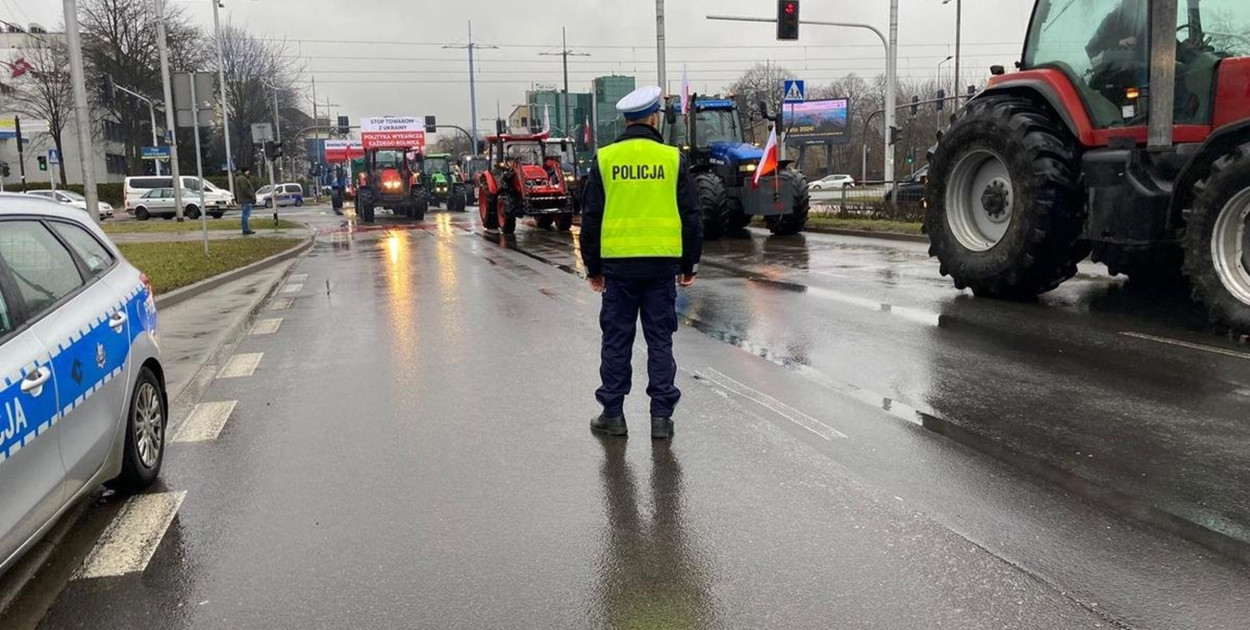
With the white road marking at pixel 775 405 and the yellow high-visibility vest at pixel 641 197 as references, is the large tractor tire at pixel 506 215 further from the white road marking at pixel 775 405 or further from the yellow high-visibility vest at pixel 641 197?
the yellow high-visibility vest at pixel 641 197

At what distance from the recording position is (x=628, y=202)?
17.0ft

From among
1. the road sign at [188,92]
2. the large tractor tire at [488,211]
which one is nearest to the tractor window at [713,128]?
the large tractor tire at [488,211]

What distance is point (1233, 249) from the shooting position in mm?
7207

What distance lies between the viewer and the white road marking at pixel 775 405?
5242 mm

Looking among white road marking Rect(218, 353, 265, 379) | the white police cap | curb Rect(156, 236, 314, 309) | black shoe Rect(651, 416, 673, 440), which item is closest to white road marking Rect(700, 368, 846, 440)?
black shoe Rect(651, 416, 673, 440)

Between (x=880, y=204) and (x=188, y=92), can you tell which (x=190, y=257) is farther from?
(x=880, y=204)

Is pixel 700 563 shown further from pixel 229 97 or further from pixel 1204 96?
pixel 229 97

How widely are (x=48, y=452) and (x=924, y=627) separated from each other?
10.5 ft

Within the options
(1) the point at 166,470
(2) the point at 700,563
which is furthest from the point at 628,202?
(1) the point at 166,470

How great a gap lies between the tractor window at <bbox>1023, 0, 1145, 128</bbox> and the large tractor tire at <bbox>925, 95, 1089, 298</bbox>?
1.61ft

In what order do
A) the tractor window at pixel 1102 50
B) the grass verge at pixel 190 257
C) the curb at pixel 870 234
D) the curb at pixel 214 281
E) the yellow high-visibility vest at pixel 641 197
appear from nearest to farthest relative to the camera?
the yellow high-visibility vest at pixel 641 197 → the tractor window at pixel 1102 50 → the curb at pixel 214 281 → the grass verge at pixel 190 257 → the curb at pixel 870 234

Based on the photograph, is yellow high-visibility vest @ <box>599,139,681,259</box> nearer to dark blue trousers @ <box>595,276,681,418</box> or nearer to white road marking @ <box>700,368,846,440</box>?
dark blue trousers @ <box>595,276,681,418</box>

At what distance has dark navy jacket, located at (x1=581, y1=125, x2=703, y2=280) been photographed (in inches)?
205

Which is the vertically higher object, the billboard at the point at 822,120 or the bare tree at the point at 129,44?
the bare tree at the point at 129,44
